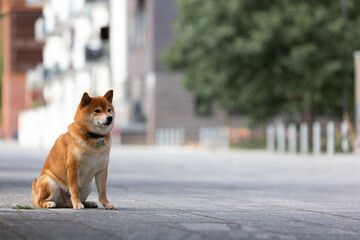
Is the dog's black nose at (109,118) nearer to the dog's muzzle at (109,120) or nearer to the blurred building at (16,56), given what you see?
the dog's muzzle at (109,120)

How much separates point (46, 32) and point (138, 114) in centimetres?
3261

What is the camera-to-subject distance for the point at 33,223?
26.7ft

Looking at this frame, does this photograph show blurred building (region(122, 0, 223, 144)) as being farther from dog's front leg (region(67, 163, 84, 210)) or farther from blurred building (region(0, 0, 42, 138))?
blurred building (region(0, 0, 42, 138))

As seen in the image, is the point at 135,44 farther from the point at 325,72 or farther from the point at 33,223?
the point at 33,223

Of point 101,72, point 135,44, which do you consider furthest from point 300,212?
point 101,72

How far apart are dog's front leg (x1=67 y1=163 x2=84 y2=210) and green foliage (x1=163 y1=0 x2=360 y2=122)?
2803cm

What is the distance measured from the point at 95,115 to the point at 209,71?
32.2m

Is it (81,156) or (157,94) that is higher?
(157,94)

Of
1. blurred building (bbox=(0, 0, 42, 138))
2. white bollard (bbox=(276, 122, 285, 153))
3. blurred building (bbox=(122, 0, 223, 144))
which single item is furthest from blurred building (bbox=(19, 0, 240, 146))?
blurred building (bbox=(0, 0, 42, 138))

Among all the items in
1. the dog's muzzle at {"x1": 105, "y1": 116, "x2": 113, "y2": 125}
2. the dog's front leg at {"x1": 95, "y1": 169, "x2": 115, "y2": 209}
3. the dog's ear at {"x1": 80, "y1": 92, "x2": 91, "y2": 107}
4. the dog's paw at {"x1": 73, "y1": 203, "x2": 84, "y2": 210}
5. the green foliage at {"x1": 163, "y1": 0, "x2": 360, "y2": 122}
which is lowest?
the dog's paw at {"x1": 73, "y1": 203, "x2": 84, "y2": 210}

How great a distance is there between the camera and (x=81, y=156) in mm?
9125

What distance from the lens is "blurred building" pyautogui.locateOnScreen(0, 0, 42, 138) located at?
4055 inches

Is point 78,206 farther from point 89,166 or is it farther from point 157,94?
point 157,94

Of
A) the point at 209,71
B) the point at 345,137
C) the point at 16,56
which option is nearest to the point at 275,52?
the point at 209,71
